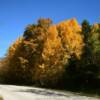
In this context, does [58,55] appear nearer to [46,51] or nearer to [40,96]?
[46,51]

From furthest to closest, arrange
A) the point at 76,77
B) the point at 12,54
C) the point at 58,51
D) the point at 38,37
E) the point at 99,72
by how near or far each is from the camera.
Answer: the point at 12,54, the point at 38,37, the point at 58,51, the point at 76,77, the point at 99,72

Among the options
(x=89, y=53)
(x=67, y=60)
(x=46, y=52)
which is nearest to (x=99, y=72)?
(x=89, y=53)

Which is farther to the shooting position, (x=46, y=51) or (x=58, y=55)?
(x=46, y=51)

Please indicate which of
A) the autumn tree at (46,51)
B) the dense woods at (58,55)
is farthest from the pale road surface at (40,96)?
the autumn tree at (46,51)

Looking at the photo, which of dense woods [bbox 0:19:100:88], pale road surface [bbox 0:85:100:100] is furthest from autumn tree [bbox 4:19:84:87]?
pale road surface [bbox 0:85:100:100]

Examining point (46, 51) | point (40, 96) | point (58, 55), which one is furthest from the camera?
point (46, 51)

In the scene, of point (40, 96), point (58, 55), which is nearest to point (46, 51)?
point (58, 55)

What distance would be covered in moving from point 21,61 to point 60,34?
14.6 metres

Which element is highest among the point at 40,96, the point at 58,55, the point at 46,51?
the point at 46,51

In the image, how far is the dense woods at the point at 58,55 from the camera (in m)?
54.2

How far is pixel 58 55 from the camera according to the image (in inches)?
2386

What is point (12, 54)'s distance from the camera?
269ft

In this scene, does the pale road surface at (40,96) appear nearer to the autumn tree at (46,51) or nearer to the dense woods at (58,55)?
the dense woods at (58,55)

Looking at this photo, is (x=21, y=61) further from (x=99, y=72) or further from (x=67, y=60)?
(x=99, y=72)
